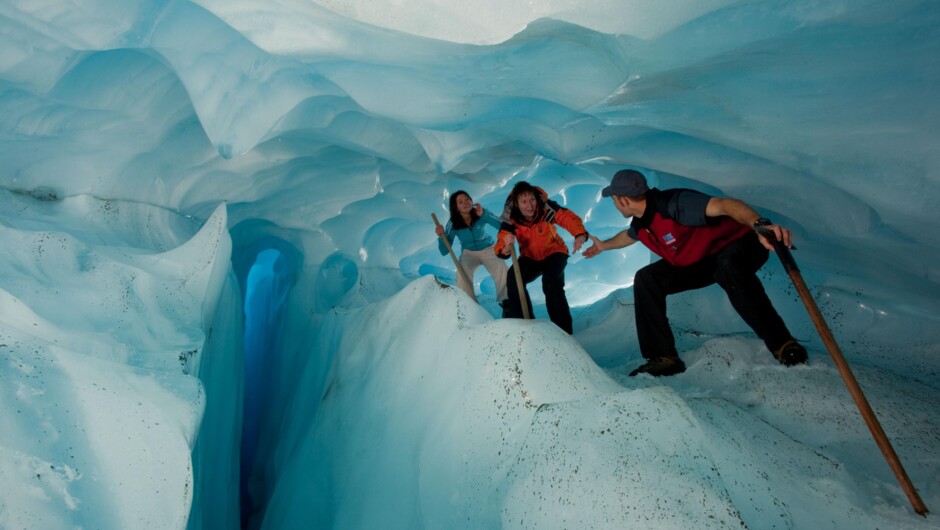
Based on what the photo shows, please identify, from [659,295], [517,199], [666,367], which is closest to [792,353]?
[666,367]

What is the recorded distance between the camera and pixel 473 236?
13.3 ft

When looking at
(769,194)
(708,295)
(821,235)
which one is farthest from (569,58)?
(708,295)

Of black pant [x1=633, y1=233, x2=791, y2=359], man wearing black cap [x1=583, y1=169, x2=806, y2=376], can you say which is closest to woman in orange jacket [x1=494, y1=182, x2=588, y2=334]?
man wearing black cap [x1=583, y1=169, x2=806, y2=376]

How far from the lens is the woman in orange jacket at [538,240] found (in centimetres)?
344

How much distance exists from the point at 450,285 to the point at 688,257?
3.72 ft

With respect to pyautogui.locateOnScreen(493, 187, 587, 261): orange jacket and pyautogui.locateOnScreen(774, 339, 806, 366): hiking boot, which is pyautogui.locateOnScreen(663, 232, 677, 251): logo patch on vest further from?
pyautogui.locateOnScreen(493, 187, 587, 261): orange jacket

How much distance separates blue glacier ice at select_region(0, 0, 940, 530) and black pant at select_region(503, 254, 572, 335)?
469 mm

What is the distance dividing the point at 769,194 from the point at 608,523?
6.82ft

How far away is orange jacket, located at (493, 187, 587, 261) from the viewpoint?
137 inches

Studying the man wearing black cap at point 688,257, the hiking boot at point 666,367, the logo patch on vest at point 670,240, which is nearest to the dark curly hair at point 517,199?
the man wearing black cap at point 688,257

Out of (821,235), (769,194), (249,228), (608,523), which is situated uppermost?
(769,194)

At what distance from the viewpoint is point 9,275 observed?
6.74ft

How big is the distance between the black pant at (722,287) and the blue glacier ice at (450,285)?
200mm

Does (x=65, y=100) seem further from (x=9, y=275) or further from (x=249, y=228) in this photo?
(x=249, y=228)
